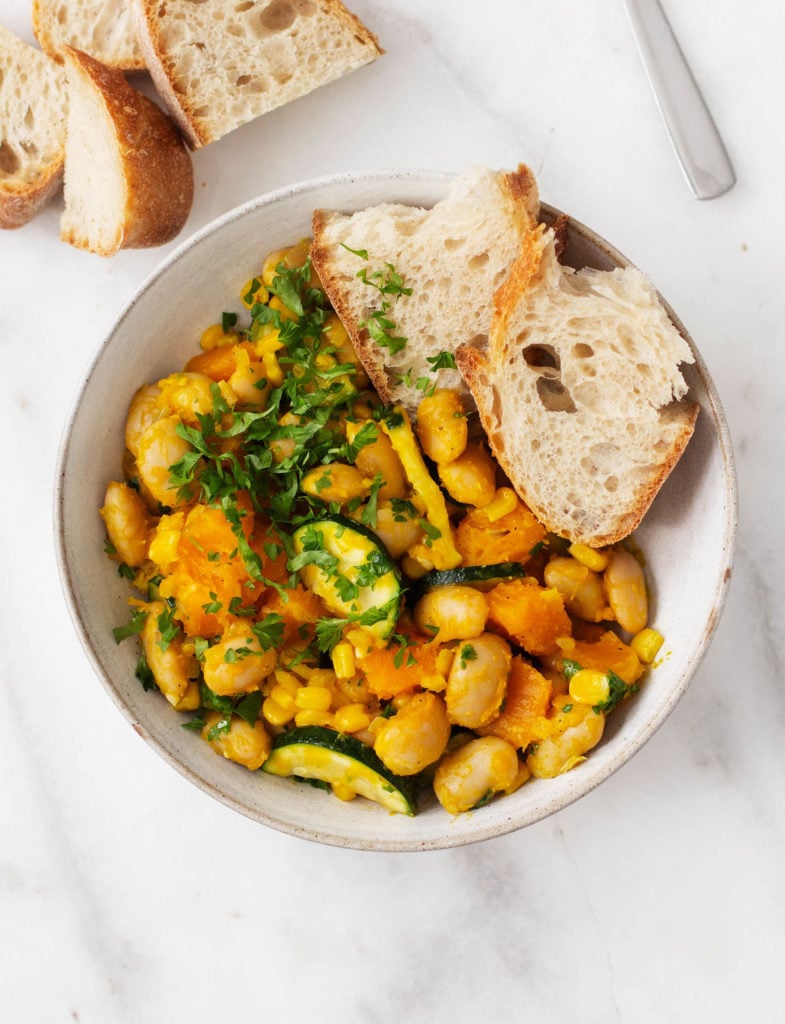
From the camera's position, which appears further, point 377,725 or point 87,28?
point 87,28

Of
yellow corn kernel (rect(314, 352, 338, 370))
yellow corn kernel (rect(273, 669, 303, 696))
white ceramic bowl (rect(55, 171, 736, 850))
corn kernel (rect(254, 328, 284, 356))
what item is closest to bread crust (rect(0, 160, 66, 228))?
white ceramic bowl (rect(55, 171, 736, 850))

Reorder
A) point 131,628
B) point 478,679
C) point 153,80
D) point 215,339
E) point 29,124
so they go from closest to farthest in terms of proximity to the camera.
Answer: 1. point 478,679
2. point 131,628
3. point 215,339
4. point 153,80
5. point 29,124

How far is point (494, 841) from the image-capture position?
112 inches

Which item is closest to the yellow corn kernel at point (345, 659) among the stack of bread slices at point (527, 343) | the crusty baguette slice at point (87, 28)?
the stack of bread slices at point (527, 343)

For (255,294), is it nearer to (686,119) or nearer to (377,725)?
(377,725)

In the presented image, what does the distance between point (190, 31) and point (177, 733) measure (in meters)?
1.94

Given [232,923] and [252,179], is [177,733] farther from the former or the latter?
[252,179]

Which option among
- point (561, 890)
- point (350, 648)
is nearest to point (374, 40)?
point (350, 648)

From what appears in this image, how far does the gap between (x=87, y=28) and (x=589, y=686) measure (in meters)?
2.38

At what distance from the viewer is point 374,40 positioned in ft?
8.96

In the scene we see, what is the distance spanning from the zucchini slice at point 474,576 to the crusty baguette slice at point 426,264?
442 millimetres

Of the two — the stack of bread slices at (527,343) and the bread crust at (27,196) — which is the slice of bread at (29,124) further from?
the stack of bread slices at (527,343)

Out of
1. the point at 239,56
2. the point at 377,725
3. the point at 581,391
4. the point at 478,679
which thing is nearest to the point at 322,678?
the point at 377,725

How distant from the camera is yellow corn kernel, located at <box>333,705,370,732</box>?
2402mm
